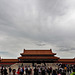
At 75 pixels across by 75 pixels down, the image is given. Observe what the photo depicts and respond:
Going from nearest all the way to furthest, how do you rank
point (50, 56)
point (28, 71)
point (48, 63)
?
point (28, 71), point (48, 63), point (50, 56)

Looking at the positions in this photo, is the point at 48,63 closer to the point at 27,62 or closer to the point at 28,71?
the point at 27,62

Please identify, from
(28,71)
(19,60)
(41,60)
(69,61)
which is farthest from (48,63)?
(28,71)

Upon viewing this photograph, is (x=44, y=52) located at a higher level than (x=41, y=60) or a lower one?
higher

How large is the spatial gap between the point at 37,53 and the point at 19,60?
7.46 metres

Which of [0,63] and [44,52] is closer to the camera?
[0,63]

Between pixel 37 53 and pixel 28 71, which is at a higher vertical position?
pixel 37 53

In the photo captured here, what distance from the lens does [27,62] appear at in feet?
133

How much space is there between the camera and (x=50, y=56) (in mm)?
41594

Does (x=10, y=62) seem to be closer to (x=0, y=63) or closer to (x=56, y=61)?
(x=0, y=63)

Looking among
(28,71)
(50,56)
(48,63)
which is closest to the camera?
(28,71)

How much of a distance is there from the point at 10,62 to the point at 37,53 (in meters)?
10.8

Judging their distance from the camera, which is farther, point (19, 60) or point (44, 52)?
point (44, 52)

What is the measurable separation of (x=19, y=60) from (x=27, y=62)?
3.15m

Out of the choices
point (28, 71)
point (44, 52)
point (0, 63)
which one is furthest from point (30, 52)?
point (28, 71)
